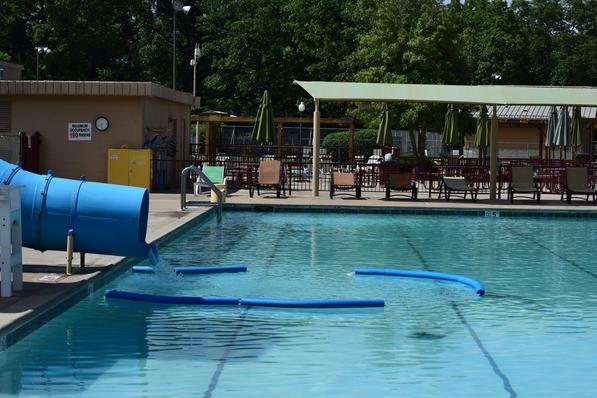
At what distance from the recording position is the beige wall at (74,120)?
86.3ft

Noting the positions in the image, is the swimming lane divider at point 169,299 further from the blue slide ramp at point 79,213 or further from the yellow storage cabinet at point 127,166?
the yellow storage cabinet at point 127,166

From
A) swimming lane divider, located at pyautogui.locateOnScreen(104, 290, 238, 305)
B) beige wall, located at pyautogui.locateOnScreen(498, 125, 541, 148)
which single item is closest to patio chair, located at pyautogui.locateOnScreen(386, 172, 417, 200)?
swimming lane divider, located at pyautogui.locateOnScreen(104, 290, 238, 305)

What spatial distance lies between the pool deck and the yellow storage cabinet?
81 centimetres

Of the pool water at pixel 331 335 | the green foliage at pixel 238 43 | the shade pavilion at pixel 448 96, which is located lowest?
the pool water at pixel 331 335

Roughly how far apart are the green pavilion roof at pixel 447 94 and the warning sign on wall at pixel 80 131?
18.7ft

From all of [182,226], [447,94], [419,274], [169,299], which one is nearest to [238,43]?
[447,94]

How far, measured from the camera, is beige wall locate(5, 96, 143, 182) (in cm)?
2630

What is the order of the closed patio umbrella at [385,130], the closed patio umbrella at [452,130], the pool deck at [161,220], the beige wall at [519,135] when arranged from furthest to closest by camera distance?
the beige wall at [519,135], the closed patio umbrella at [452,130], the closed patio umbrella at [385,130], the pool deck at [161,220]

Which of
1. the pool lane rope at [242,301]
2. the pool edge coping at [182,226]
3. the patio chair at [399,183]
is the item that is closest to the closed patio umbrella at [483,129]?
the patio chair at [399,183]

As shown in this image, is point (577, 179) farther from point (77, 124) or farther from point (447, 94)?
point (77, 124)

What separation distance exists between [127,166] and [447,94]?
8578 mm

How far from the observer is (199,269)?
13.4 meters

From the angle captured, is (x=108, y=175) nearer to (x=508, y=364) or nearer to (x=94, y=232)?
(x=94, y=232)

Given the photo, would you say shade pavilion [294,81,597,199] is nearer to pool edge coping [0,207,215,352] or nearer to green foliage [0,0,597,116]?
pool edge coping [0,207,215,352]
